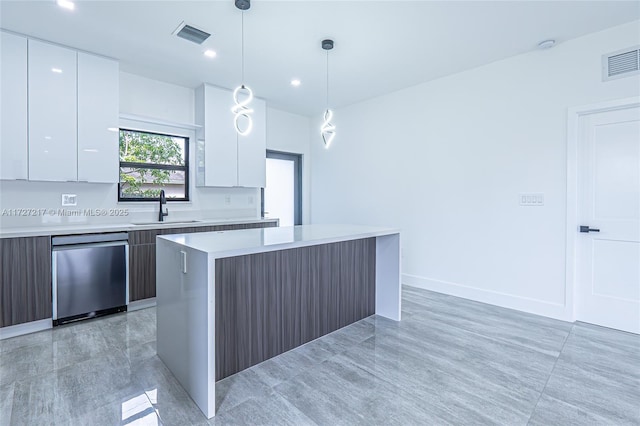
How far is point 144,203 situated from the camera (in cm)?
404

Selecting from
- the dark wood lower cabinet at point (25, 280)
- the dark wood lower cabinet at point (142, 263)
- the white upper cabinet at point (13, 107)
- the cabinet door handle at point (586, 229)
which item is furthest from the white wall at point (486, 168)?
the white upper cabinet at point (13, 107)

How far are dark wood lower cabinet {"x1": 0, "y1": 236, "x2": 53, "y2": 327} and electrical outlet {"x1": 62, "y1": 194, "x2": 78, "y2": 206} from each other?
2.60ft

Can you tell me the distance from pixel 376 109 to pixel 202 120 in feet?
8.50

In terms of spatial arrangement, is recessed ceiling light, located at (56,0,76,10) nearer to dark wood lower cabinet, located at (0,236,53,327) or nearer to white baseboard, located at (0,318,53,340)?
dark wood lower cabinet, located at (0,236,53,327)

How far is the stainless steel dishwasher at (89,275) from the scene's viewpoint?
9.54 ft

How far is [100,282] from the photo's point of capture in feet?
10.3

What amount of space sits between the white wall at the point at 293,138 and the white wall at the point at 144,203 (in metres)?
0.08

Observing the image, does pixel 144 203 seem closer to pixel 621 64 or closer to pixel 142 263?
pixel 142 263

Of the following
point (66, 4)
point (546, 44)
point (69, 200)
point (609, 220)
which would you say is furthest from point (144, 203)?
point (609, 220)

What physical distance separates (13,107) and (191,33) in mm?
1798

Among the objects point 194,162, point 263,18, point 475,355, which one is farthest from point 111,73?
point 475,355

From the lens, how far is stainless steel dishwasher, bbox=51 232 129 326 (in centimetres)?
291

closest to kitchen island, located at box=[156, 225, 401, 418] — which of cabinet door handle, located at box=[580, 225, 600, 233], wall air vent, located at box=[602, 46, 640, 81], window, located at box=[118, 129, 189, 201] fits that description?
cabinet door handle, located at box=[580, 225, 600, 233]

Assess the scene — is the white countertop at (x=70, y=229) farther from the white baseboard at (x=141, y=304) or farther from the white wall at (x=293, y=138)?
the white wall at (x=293, y=138)
